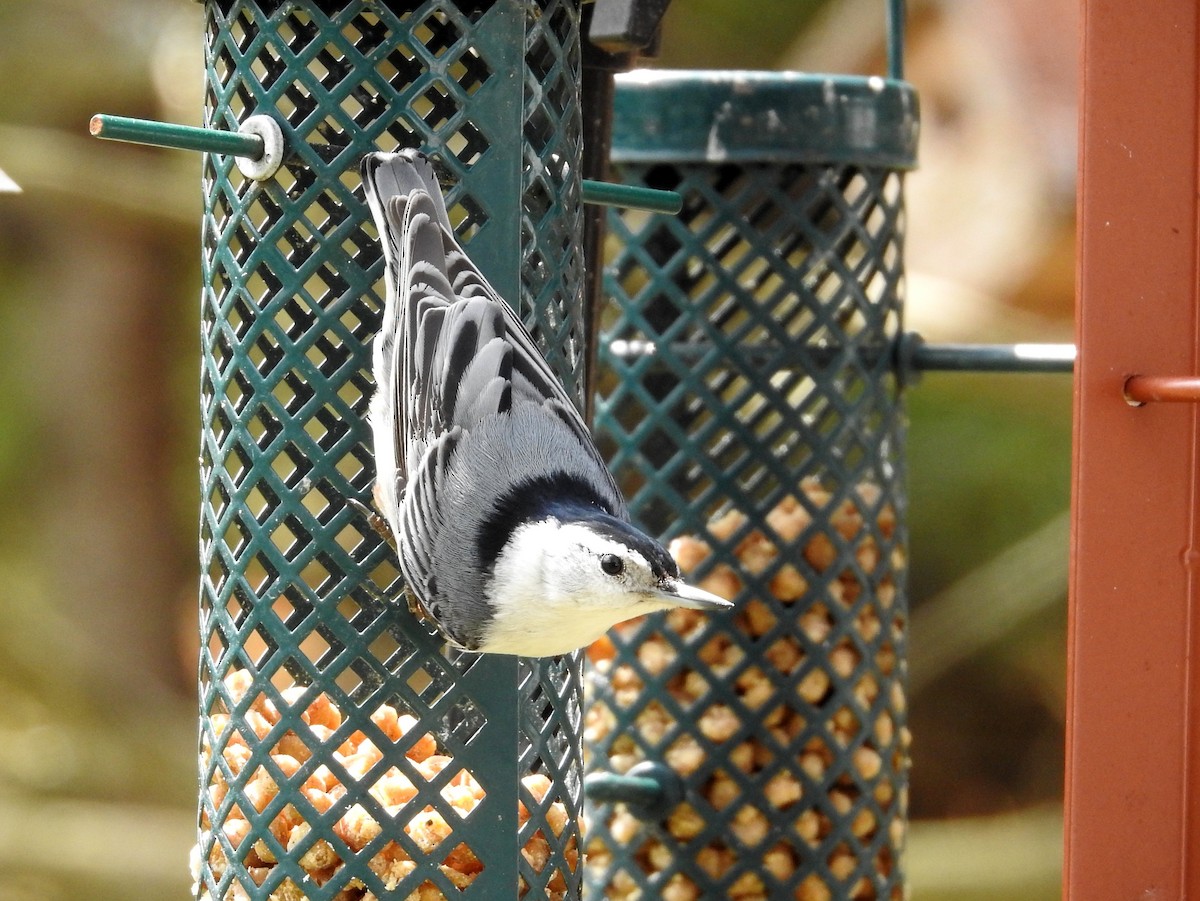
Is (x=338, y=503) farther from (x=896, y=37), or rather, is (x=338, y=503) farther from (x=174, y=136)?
(x=896, y=37)

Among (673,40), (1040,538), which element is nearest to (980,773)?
(1040,538)

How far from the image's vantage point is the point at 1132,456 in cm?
155

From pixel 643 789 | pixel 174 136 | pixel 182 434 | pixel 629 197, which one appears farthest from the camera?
pixel 182 434

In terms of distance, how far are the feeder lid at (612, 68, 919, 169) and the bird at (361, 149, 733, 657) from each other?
0.71 meters

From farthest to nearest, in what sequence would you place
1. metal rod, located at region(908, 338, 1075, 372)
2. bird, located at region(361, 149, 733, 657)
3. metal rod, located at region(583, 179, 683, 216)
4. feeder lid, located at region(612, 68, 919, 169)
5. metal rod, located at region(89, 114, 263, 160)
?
1. feeder lid, located at region(612, 68, 919, 169)
2. metal rod, located at region(908, 338, 1075, 372)
3. metal rod, located at region(583, 179, 683, 216)
4. bird, located at region(361, 149, 733, 657)
5. metal rod, located at region(89, 114, 263, 160)

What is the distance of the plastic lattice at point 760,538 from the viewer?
7.12ft

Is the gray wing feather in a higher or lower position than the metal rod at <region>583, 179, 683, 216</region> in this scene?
lower

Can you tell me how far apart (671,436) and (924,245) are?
253 cm

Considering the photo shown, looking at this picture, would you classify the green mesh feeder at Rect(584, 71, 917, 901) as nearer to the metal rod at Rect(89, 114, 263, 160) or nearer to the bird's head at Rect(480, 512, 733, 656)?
the bird's head at Rect(480, 512, 733, 656)

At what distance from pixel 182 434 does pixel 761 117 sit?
3.37m

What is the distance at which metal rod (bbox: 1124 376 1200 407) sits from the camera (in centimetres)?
141

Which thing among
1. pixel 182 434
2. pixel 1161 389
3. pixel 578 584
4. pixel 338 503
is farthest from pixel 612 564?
pixel 182 434

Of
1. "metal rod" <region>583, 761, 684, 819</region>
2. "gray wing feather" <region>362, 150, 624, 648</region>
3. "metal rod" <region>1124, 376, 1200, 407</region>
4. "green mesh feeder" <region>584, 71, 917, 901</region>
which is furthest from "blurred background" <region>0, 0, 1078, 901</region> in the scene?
"gray wing feather" <region>362, 150, 624, 648</region>

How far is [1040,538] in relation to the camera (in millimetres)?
4613
